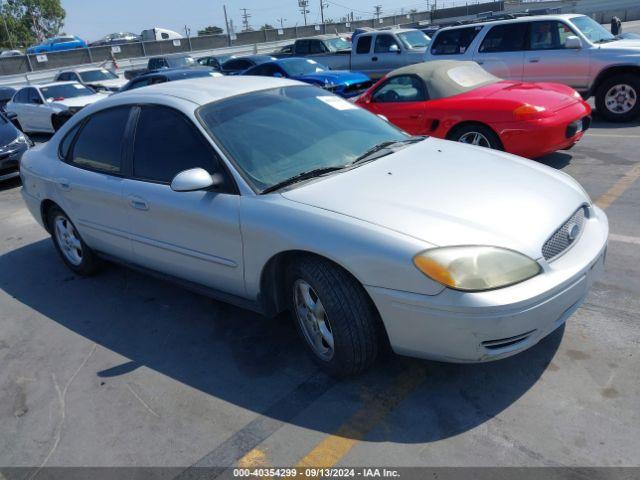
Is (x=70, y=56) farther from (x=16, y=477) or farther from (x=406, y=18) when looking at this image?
(x=16, y=477)

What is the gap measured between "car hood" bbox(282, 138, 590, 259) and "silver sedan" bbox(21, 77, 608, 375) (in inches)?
0.5

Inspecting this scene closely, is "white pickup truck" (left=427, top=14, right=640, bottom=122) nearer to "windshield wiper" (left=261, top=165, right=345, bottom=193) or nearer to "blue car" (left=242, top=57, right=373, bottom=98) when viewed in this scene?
"blue car" (left=242, top=57, right=373, bottom=98)

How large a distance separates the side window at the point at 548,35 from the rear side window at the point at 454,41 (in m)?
1.07

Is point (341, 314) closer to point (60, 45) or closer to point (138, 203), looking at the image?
point (138, 203)

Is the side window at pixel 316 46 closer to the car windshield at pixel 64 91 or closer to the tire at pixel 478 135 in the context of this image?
the car windshield at pixel 64 91

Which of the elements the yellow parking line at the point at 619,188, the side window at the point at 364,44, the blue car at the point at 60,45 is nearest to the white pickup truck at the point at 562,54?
the yellow parking line at the point at 619,188

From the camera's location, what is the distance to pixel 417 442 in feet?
8.57

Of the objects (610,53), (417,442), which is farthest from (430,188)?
(610,53)

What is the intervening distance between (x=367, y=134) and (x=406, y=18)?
43.7m

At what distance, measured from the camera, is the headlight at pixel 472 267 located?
2518 millimetres

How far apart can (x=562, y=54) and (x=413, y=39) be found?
20.3 ft

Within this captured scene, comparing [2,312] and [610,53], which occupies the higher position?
[610,53]

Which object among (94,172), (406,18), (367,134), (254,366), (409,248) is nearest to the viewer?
(409,248)

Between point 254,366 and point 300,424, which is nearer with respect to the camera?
point 300,424
